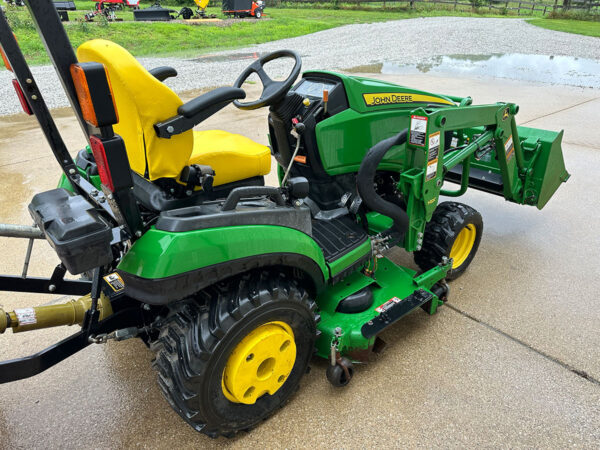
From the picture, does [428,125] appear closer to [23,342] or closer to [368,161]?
[368,161]

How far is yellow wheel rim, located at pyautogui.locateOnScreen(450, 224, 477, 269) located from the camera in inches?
121

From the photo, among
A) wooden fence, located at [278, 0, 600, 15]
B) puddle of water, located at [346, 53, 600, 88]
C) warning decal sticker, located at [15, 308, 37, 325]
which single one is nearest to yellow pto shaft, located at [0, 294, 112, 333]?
warning decal sticker, located at [15, 308, 37, 325]

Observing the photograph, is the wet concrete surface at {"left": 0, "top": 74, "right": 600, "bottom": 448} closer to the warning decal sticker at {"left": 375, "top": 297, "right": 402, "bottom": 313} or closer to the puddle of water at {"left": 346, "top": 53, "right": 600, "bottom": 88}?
the warning decal sticker at {"left": 375, "top": 297, "right": 402, "bottom": 313}

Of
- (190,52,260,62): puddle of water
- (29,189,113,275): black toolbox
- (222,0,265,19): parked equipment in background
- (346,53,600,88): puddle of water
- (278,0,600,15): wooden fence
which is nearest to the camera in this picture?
(29,189,113,275): black toolbox

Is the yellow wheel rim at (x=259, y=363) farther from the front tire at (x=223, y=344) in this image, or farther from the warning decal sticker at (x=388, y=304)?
the warning decal sticker at (x=388, y=304)

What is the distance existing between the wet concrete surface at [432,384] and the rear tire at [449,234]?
255mm

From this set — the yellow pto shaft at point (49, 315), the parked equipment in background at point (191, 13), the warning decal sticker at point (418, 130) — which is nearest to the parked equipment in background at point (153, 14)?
the parked equipment in background at point (191, 13)

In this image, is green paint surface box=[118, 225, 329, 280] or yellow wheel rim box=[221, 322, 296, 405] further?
yellow wheel rim box=[221, 322, 296, 405]

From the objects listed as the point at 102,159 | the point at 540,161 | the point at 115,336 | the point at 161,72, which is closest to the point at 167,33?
Answer: the point at 161,72

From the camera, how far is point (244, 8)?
77.3ft

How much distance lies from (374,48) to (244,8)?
38.1 ft

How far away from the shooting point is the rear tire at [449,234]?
280 cm

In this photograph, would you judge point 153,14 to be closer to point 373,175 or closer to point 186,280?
point 373,175

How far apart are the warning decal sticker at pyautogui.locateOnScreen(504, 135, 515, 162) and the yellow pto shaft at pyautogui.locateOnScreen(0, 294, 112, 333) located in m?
2.66
